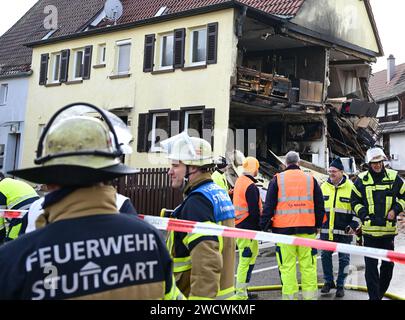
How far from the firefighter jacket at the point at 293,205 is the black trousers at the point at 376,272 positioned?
0.70m

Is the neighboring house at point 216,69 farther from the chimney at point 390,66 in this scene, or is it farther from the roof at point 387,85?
the chimney at point 390,66

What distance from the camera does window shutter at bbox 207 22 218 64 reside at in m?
16.9

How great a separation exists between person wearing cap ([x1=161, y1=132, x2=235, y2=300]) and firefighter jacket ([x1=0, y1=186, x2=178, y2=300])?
1.07 meters

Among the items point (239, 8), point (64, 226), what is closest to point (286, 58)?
point (239, 8)

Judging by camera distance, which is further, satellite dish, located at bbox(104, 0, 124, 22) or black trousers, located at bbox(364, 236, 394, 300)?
satellite dish, located at bbox(104, 0, 124, 22)

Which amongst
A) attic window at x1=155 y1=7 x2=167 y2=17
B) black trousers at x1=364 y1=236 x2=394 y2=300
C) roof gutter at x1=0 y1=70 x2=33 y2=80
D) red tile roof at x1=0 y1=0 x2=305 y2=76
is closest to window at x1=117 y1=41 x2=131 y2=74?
red tile roof at x1=0 y1=0 x2=305 y2=76

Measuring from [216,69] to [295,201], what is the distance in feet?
38.5

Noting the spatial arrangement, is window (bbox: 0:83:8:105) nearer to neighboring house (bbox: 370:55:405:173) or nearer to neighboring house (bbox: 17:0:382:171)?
neighboring house (bbox: 17:0:382:171)

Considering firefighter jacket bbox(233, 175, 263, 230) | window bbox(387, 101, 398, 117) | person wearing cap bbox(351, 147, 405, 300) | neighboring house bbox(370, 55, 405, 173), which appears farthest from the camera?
window bbox(387, 101, 398, 117)

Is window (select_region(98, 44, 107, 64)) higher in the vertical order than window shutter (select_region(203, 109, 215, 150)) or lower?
higher

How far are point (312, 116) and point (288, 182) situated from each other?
1433 cm

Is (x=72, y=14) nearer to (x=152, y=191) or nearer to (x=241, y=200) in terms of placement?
(x=152, y=191)

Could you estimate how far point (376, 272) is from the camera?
5.61m

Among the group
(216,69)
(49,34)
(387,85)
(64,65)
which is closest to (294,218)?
(216,69)
